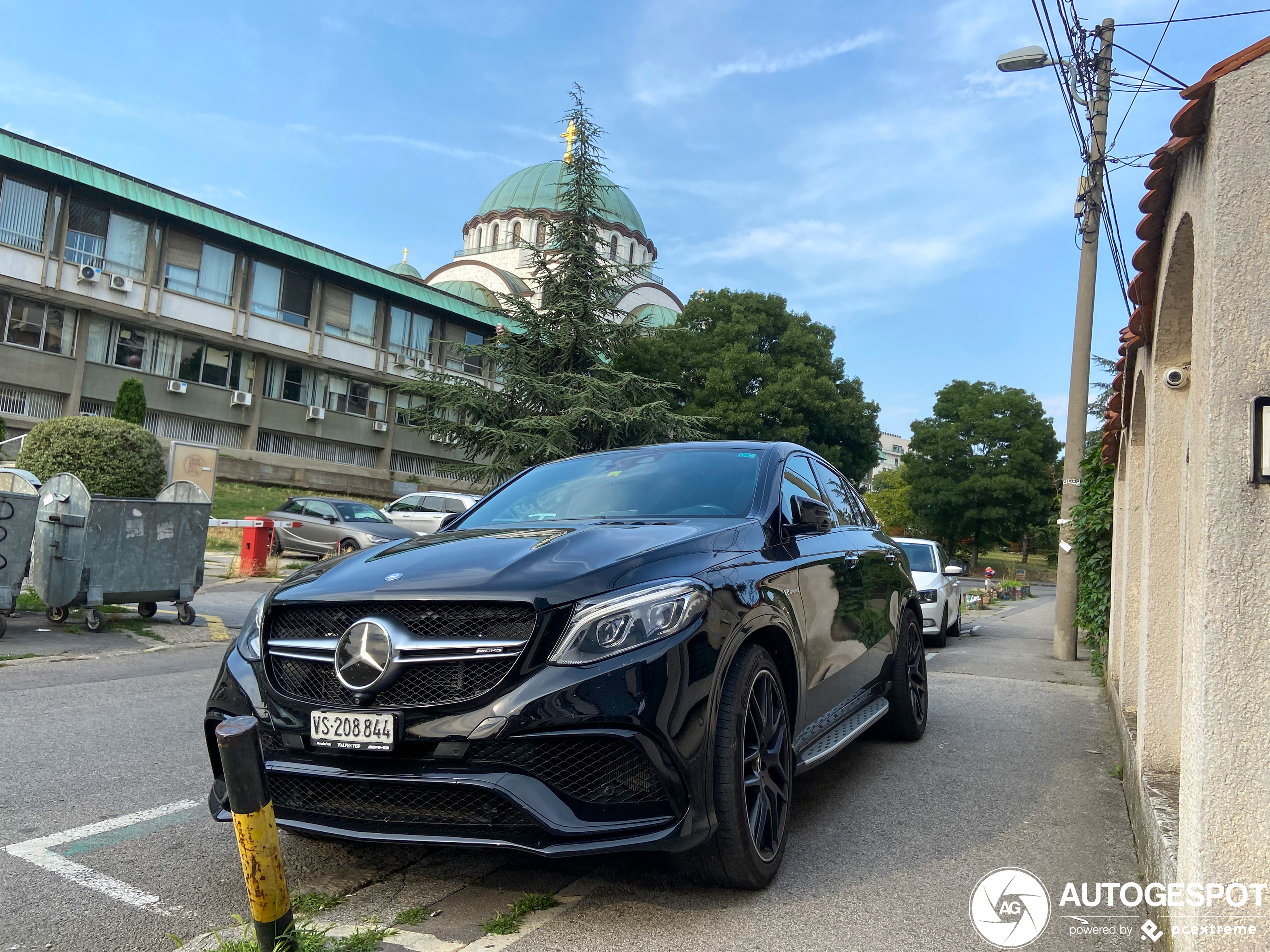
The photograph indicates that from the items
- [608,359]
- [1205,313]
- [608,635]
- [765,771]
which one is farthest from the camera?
[608,359]

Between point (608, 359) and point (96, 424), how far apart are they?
12244mm

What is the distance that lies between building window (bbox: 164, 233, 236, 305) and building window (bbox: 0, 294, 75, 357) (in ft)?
11.8

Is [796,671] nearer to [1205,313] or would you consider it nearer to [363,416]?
[1205,313]

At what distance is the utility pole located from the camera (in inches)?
470

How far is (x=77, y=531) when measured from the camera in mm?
9117

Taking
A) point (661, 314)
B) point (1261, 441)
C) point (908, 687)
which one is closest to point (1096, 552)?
point (908, 687)

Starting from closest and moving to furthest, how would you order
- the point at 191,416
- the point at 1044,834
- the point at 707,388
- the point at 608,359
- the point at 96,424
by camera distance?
the point at 1044,834
the point at 96,424
the point at 608,359
the point at 191,416
the point at 707,388

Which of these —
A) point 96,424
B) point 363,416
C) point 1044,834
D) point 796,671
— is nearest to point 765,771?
point 796,671

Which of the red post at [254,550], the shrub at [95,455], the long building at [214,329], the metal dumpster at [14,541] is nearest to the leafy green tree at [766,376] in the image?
the long building at [214,329]

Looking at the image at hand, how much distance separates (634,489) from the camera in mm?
4617

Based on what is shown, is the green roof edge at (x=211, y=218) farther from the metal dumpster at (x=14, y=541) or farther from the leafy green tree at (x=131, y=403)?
the metal dumpster at (x=14, y=541)

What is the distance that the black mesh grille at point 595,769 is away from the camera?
290 cm

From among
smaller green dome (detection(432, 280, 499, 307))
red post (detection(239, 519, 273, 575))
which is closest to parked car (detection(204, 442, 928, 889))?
red post (detection(239, 519, 273, 575))

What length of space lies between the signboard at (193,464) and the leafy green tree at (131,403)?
8411mm
